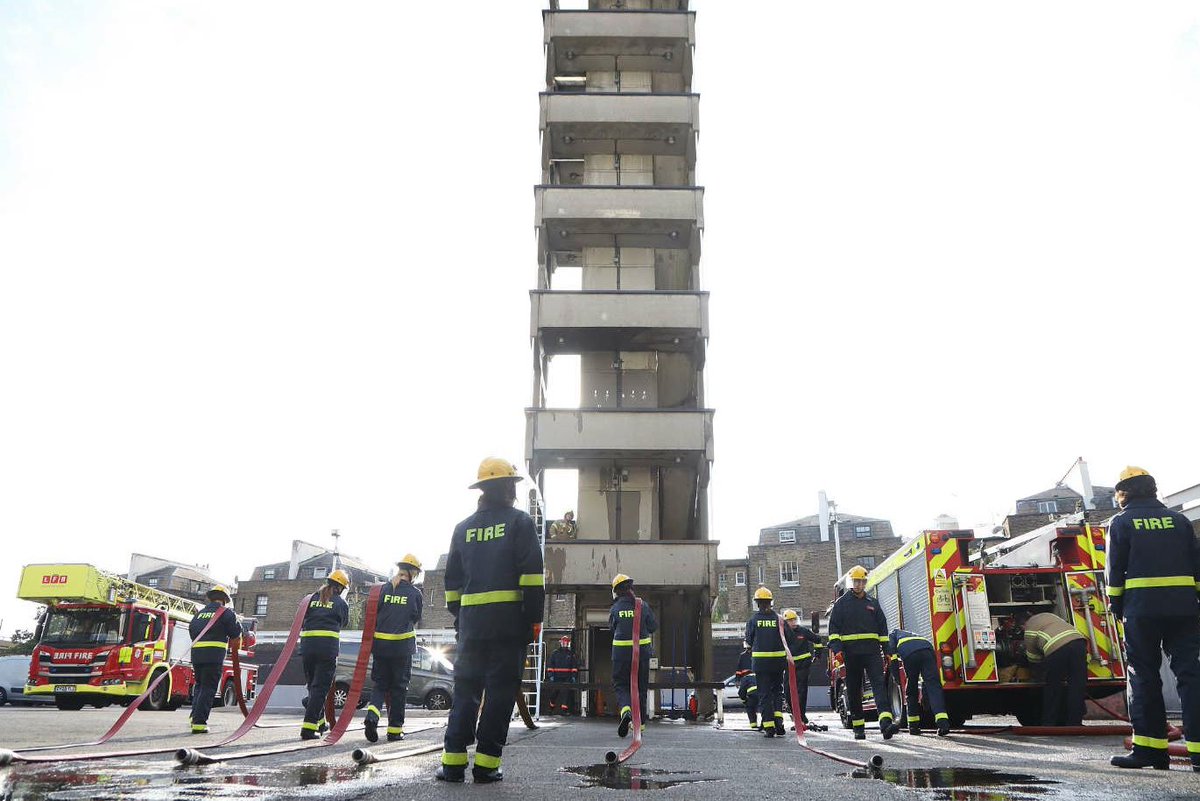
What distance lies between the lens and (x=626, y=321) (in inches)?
785

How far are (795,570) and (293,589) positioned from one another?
Result: 3136cm

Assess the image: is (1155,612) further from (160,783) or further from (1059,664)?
(160,783)

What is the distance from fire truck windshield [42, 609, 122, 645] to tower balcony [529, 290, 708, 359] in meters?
11.5

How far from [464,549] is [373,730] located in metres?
3.58

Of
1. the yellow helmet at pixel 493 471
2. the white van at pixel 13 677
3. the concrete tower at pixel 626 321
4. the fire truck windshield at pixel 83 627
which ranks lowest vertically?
the white van at pixel 13 677

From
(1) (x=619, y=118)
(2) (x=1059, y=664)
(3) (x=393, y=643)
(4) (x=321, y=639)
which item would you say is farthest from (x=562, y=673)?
(1) (x=619, y=118)

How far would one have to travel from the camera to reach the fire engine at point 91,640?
1855 cm

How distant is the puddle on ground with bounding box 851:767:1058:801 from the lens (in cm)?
393

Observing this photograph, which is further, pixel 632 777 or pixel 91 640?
pixel 91 640

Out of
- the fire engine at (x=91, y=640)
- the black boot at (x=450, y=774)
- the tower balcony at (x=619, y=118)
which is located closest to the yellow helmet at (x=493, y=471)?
the black boot at (x=450, y=774)

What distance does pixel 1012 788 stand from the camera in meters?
4.21

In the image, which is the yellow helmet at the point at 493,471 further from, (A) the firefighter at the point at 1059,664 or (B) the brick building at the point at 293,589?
(B) the brick building at the point at 293,589

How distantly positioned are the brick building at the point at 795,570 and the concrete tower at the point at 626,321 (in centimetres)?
2781

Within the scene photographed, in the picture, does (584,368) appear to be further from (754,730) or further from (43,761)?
(43,761)
